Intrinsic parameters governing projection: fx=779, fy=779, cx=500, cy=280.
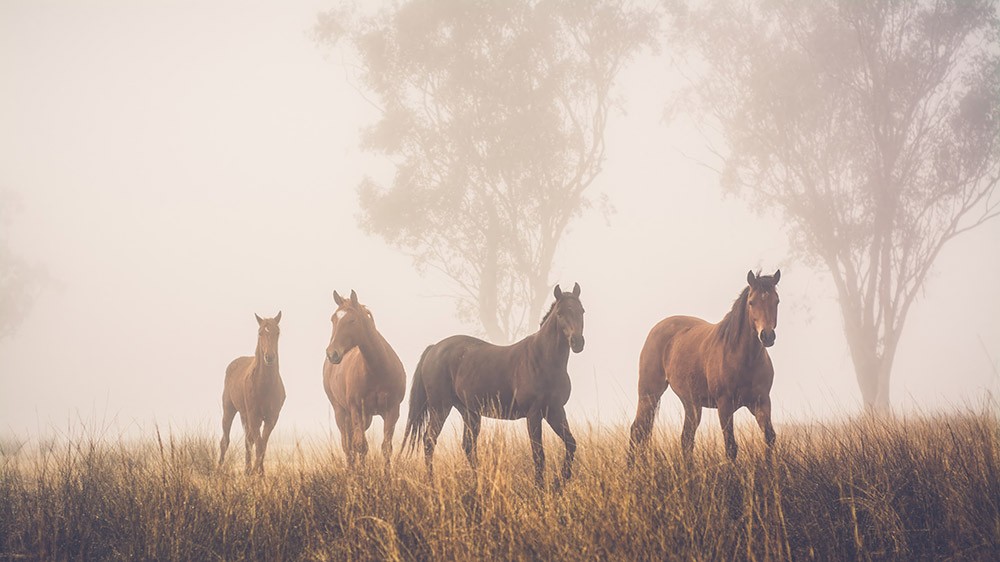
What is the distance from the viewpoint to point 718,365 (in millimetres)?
8086

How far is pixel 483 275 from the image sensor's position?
2250 centimetres

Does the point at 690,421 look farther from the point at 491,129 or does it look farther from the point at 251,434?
the point at 491,129

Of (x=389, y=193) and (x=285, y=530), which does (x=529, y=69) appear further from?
(x=285, y=530)

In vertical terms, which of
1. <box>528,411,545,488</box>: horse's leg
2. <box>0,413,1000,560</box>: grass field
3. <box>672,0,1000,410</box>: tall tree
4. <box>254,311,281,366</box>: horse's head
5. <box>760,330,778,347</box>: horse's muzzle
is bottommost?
<box>0,413,1000,560</box>: grass field

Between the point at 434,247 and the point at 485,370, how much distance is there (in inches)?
586

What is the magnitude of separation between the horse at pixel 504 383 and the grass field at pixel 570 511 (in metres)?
0.69

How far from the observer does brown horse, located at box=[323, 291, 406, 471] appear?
30.3ft

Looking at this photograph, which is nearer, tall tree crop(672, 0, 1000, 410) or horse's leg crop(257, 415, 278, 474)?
horse's leg crop(257, 415, 278, 474)

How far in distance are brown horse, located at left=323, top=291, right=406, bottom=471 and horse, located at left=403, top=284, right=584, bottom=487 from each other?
0.46 m

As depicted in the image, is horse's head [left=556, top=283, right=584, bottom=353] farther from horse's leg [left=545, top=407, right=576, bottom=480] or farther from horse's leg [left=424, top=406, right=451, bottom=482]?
horse's leg [left=424, top=406, right=451, bottom=482]

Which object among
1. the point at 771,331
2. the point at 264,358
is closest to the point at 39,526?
the point at 264,358

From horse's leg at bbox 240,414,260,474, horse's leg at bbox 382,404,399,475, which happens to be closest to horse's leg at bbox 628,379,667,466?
horse's leg at bbox 382,404,399,475

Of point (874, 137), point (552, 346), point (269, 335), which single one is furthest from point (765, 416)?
point (874, 137)

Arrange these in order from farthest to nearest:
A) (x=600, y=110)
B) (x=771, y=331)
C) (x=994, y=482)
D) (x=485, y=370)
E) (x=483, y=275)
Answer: (x=600, y=110) < (x=483, y=275) < (x=485, y=370) < (x=771, y=331) < (x=994, y=482)
